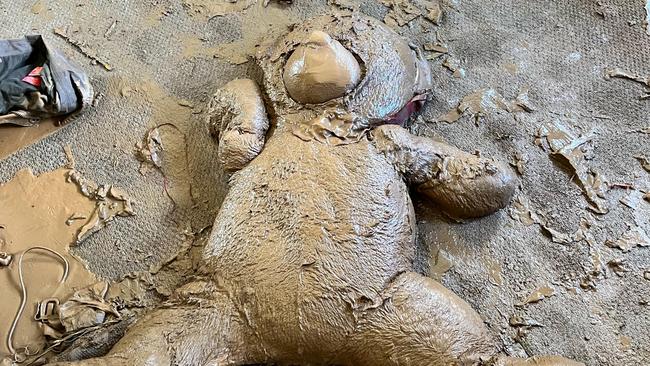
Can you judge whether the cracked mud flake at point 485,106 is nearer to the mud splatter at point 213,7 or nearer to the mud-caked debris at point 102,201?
the mud splatter at point 213,7

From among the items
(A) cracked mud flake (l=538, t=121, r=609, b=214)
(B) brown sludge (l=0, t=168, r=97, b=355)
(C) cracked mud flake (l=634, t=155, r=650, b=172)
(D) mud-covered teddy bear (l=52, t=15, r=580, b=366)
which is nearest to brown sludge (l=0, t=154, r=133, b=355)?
(B) brown sludge (l=0, t=168, r=97, b=355)

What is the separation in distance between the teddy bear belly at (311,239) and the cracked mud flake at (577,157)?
0.41 metres

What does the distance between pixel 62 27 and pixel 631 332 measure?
59.7 inches

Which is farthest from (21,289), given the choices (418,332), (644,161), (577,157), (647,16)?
(647,16)

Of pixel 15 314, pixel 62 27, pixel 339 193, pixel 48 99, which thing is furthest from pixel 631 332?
pixel 62 27

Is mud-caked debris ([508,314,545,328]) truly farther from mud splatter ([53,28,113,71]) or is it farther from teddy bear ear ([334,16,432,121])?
mud splatter ([53,28,113,71])

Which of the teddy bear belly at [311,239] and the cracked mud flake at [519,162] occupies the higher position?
the teddy bear belly at [311,239]

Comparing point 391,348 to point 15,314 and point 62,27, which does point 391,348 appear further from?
point 62,27

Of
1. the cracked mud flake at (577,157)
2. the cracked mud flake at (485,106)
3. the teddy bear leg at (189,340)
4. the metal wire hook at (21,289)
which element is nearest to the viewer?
the teddy bear leg at (189,340)

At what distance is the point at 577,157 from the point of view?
59.0 inches

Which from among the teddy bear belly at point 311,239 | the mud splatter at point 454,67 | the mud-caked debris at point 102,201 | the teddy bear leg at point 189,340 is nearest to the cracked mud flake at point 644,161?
the mud splatter at point 454,67

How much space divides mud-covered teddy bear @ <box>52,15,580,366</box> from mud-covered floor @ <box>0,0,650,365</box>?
4.6 inches

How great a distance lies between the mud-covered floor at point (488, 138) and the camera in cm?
135

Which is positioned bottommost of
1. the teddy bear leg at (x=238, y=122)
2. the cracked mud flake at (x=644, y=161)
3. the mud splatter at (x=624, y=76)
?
the cracked mud flake at (x=644, y=161)
